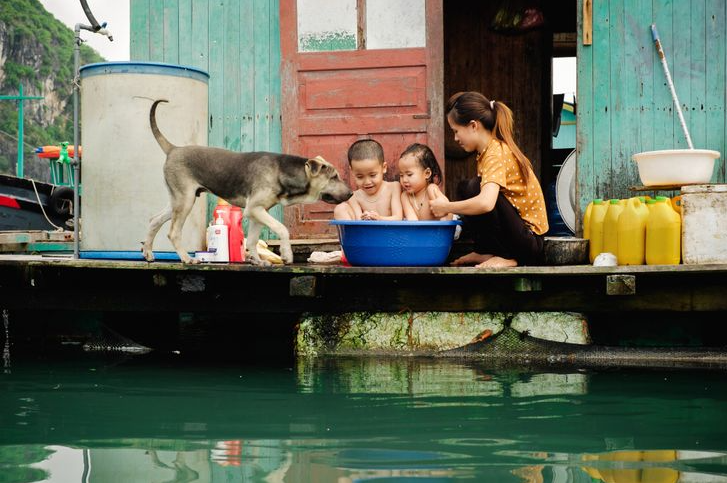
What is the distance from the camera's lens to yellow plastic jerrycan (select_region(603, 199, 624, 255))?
19.0 feet

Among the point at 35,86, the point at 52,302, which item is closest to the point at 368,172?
the point at 52,302

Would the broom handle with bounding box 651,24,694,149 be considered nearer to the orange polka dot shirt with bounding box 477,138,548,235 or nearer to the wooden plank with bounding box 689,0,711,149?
the wooden plank with bounding box 689,0,711,149

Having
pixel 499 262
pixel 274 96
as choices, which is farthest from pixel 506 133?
pixel 274 96

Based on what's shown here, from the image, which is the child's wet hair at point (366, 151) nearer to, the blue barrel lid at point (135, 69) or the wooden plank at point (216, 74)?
the wooden plank at point (216, 74)

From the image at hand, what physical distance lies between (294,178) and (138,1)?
9.14 ft

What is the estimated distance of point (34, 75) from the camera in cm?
5472

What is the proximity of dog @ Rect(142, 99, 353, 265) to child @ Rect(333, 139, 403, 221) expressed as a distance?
0.66m

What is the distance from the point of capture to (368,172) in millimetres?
6328

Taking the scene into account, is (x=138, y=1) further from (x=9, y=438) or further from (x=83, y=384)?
(x=9, y=438)

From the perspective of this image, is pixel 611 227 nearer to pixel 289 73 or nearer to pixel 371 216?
pixel 371 216

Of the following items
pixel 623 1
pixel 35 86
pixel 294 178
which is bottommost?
pixel 294 178

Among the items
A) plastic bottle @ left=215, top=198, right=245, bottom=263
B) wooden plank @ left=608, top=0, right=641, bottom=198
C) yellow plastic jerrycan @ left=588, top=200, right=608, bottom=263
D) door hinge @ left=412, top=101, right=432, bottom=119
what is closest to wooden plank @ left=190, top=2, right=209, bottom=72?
plastic bottle @ left=215, top=198, right=245, bottom=263

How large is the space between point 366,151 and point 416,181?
53cm

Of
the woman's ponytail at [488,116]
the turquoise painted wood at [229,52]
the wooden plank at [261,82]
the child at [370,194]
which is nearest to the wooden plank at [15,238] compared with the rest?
the turquoise painted wood at [229,52]
